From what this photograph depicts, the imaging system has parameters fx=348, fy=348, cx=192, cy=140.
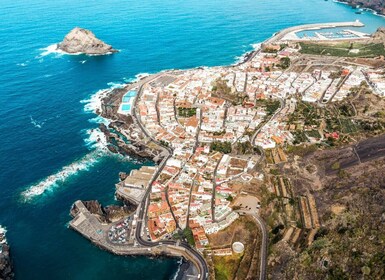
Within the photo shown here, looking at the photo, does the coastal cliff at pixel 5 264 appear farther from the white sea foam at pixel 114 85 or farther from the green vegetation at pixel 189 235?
the white sea foam at pixel 114 85

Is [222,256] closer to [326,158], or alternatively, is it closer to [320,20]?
[326,158]

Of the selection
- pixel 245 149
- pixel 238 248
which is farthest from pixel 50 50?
pixel 238 248

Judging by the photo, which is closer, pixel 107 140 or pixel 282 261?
pixel 282 261

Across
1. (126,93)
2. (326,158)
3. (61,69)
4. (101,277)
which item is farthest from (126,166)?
(61,69)

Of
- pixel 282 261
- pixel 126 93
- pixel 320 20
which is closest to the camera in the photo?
pixel 282 261

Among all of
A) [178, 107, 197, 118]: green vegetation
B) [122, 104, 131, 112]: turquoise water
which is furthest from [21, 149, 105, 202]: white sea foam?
[178, 107, 197, 118]: green vegetation
